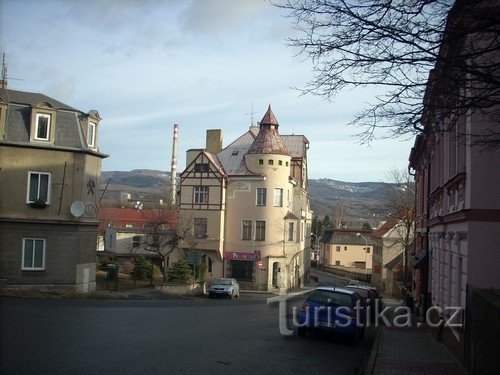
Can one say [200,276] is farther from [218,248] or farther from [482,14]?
[482,14]

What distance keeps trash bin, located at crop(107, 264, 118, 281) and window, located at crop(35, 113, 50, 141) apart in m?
8.73

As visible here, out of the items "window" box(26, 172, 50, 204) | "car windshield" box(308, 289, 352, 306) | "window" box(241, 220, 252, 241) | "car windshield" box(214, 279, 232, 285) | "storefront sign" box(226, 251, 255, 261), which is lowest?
"car windshield" box(214, 279, 232, 285)

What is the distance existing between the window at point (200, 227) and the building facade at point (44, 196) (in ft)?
71.0

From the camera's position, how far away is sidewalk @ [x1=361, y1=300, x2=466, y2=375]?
11.9 meters

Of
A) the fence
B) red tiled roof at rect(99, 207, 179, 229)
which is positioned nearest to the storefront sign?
the fence

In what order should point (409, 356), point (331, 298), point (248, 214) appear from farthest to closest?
point (248, 214) < point (331, 298) < point (409, 356)

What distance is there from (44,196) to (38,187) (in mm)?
540

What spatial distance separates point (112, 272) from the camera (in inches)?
1345

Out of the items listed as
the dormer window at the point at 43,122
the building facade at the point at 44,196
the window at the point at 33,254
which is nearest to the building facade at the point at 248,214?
the building facade at the point at 44,196

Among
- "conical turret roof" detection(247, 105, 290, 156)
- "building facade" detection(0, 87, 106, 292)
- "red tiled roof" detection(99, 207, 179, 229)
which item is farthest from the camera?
"red tiled roof" detection(99, 207, 179, 229)

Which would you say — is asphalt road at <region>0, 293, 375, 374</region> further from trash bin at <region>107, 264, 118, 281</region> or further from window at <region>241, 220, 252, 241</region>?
window at <region>241, 220, 252, 241</region>

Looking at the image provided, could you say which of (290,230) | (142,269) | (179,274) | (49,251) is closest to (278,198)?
(290,230)

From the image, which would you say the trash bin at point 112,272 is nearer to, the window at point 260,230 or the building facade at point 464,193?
the window at point 260,230

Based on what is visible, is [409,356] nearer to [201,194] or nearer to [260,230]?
[260,230]
